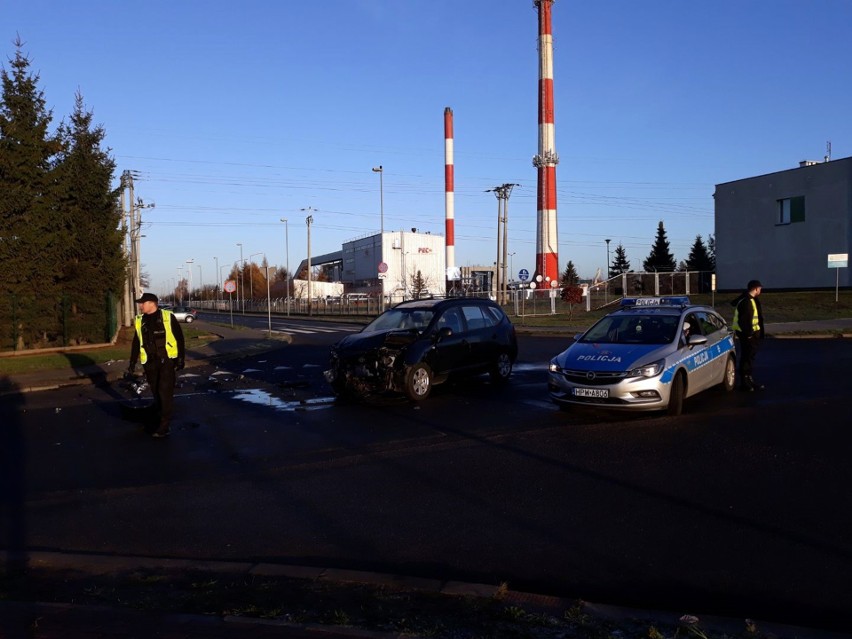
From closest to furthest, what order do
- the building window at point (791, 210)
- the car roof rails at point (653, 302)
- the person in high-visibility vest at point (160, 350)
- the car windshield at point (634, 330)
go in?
the person in high-visibility vest at point (160, 350) → the car windshield at point (634, 330) → the car roof rails at point (653, 302) → the building window at point (791, 210)

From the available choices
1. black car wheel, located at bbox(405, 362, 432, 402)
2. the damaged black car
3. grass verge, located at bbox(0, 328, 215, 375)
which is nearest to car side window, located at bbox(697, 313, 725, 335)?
the damaged black car

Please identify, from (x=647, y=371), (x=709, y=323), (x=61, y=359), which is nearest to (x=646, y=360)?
(x=647, y=371)

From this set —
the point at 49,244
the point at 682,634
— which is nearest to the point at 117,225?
the point at 49,244

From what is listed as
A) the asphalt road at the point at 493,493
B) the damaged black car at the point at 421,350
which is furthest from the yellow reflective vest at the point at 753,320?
the damaged black car at the point at 421,350

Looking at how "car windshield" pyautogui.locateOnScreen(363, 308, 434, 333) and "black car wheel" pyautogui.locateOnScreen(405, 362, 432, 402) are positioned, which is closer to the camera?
"black car wheel" pyautogui.locateOnScreen(405, 362, 432, 402)

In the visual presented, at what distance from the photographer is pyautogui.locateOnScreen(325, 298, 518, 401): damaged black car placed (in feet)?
40.0

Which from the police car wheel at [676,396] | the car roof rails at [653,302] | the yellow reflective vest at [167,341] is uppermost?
the car roof rails at [653,302]

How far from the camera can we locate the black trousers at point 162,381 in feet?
32.6

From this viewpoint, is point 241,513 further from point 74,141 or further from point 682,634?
point 74,141

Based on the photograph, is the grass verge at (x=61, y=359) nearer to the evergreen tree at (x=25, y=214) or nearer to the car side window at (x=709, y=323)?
the evergreen tree at (x=25, y=214)

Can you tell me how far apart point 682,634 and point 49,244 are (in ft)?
76.8

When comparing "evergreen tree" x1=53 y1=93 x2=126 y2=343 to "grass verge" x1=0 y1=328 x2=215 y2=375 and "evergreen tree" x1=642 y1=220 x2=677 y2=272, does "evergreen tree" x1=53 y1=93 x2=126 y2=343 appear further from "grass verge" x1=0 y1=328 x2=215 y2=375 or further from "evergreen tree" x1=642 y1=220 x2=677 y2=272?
"evergreen tree" x1=642 y1=220 x2=677 y2=272

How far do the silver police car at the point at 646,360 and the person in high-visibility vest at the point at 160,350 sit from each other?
5.11 meters

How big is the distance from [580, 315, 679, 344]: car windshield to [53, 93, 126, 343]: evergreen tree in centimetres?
1927
